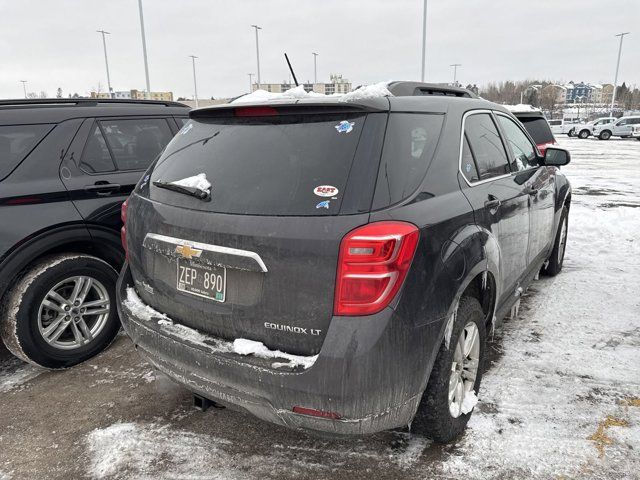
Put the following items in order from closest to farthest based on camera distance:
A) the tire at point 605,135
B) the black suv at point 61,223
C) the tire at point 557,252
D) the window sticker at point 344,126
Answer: the window sticker at point 344,126 → the black suv at point 61,223 → the tire at point 557,252 → the tire at point 605,135

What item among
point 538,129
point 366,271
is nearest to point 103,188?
point 366,271

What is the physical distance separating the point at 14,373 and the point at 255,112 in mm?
2763

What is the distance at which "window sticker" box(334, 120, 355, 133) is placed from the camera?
2164 millimetres

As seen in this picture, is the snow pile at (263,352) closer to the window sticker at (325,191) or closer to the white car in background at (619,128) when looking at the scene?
the window sticker at (325,191)

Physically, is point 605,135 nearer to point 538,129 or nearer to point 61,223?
point 538,129

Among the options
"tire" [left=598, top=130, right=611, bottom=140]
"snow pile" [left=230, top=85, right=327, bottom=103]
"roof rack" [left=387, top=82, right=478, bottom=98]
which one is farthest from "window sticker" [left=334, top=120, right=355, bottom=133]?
"tire" [left=598, top=130, right=611, bottom=140]

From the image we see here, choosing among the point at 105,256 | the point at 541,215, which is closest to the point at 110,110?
the point at 105,256

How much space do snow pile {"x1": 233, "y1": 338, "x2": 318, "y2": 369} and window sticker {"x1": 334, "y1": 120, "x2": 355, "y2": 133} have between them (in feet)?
3.22

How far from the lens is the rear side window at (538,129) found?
8453 millimetres

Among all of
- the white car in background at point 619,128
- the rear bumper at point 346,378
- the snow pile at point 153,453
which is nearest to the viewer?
the rear bumper at point 346,378

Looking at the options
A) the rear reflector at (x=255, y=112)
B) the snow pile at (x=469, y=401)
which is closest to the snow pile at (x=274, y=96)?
the rear reflector at (x=255, y=112)

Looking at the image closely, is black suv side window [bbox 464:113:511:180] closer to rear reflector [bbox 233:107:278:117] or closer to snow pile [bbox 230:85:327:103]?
snow pile [bbox 230:85:327:103]

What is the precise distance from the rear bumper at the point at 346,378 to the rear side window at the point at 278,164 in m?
0.53

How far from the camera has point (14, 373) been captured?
3.59 metres
